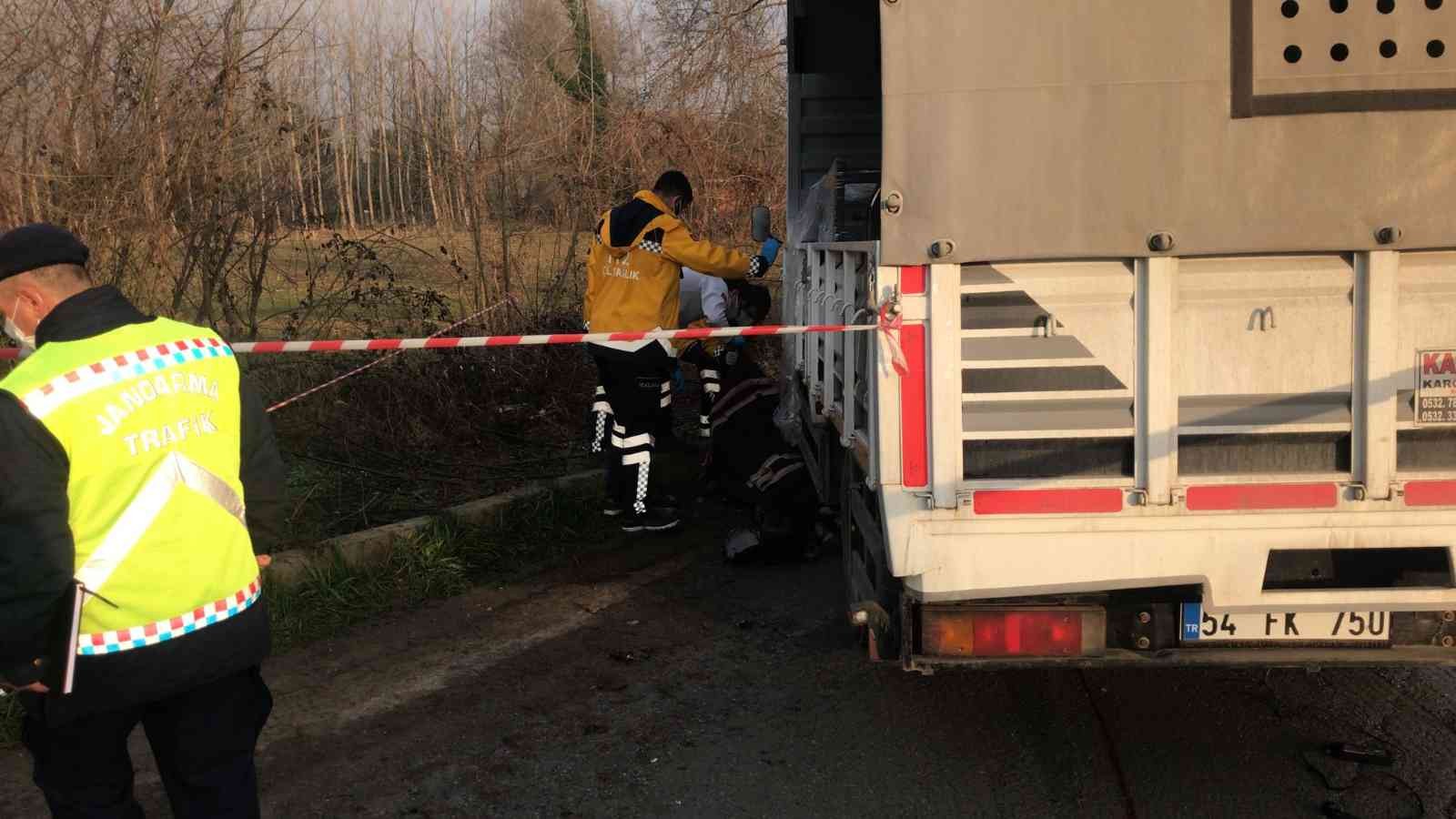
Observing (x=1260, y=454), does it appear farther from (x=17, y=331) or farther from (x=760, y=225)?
(x=760, y=225)

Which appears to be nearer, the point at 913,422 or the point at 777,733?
the point at 913,422

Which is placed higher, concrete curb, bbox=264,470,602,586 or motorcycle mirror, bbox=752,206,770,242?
motorcycle mirror, bbox=752,206,770,242

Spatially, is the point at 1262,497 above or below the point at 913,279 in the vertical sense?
below

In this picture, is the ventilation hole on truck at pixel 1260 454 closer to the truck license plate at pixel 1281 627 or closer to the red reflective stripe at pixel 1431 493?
the red reflective stripe at pixel 1431 493

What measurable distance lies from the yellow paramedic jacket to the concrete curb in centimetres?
114

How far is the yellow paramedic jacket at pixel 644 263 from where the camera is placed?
7.10 meters

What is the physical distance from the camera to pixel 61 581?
8.42 feet

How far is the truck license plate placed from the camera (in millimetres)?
3582

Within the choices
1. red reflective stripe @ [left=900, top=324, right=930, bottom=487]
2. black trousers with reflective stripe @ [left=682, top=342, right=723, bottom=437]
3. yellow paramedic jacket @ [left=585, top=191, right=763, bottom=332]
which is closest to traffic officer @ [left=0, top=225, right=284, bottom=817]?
red reflective stripe @ [left=900, top=324, right=930, bottom=487]

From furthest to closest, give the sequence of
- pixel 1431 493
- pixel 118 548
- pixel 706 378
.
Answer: pixel 706 378 → pixel 1431 493 → pixel 118 548

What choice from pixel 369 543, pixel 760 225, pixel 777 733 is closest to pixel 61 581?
pixel 777 733

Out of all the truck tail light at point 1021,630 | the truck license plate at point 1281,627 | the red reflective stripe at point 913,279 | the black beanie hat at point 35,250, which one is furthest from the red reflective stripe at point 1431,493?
the black beanie hat at point 35,250

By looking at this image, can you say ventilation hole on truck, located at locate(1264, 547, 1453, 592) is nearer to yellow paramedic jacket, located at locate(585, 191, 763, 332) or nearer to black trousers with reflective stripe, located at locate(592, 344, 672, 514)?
yellow paramedic jacket, located at locate(585, 191, 763, 332)

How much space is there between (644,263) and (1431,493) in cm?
462
